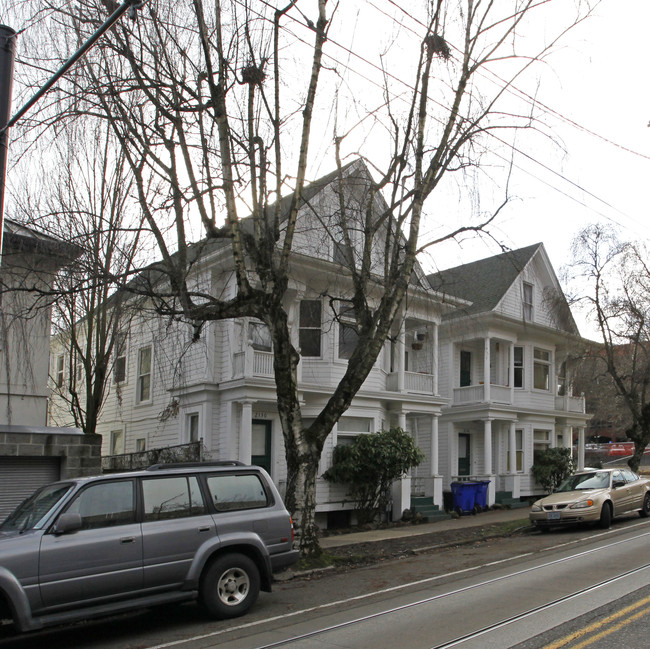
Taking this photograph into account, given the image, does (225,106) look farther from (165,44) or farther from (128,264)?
(128,264)

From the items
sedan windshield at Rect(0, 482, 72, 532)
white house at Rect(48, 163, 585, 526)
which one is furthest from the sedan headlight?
sedan windshield at Rect(0, 482, 72, 532)

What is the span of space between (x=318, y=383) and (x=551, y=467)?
1250 centimetres

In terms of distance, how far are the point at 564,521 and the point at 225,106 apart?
12.0 meters

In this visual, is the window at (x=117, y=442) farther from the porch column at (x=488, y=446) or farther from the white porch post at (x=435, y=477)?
the porch column at (x=488, y=446)

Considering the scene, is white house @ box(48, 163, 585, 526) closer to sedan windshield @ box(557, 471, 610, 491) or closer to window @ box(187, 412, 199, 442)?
window @ box(187, 412, 199, 442)

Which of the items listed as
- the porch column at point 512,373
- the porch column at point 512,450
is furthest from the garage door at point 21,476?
the porch column at point 512,450

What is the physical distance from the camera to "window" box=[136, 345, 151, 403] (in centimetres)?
2344

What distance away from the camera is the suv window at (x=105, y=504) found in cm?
791

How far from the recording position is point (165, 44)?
11.7 meters

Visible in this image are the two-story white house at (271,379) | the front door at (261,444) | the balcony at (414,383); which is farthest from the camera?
the balcony at (414,383)

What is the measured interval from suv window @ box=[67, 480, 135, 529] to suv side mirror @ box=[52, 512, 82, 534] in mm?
238

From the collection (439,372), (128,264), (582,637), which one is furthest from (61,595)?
(439,372)

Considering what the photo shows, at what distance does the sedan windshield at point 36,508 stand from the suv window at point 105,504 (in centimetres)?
24

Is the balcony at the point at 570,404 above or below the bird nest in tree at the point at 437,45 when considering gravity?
below
